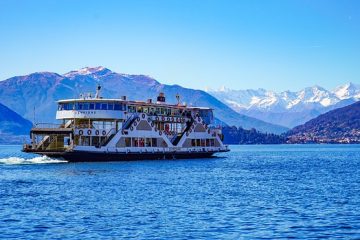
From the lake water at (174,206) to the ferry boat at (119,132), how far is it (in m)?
15.3

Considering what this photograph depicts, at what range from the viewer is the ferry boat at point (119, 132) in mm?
82500

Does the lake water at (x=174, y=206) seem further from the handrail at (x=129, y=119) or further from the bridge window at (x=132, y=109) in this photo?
the bridge window at (x=132, y=109)

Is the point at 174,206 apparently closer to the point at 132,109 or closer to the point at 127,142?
the point at 127,142

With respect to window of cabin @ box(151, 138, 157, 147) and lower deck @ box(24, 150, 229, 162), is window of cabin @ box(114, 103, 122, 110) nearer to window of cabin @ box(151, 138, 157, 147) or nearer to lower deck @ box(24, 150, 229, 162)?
lower deck @ box(24, 150, 229, 162)

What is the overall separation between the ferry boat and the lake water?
601 inches

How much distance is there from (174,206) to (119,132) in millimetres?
47206

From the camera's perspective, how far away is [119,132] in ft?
288

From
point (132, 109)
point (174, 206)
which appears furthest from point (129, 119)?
point (174, 206)

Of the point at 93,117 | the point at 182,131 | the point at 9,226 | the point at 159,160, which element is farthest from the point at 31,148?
the point at 9,226

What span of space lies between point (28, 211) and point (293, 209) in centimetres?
1778

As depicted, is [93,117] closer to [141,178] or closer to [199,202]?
[141,178]

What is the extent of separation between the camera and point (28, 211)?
39.1 m

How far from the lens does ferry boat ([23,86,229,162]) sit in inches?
3248

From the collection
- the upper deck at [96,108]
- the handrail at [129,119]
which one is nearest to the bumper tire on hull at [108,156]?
the handrail at [129,119]
